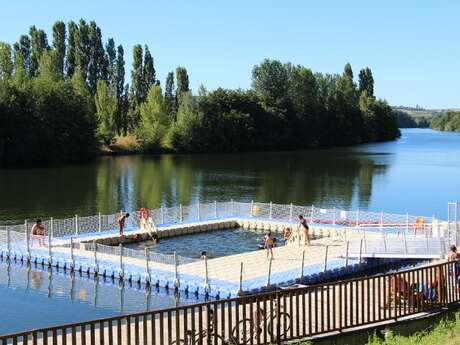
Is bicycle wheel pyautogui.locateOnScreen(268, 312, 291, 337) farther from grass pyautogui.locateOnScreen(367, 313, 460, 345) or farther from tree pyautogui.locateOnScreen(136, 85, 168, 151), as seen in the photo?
tree pyautogui.locateOnScreen(136, 85, 168, 151)

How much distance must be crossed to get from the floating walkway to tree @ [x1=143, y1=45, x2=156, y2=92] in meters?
99.7

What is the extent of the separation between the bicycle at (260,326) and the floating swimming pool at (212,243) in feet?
64.2

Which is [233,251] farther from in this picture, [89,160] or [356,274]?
[89,160]

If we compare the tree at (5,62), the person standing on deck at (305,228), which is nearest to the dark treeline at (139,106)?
the tree at (5,62)

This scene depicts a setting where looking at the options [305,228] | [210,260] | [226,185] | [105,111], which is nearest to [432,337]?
[210,260]

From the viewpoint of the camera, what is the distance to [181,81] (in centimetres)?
14450

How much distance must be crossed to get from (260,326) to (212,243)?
23.8 m

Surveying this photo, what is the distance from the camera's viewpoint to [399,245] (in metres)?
29.4

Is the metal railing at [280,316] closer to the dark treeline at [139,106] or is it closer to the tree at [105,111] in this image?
the dark treeline at [139,106]

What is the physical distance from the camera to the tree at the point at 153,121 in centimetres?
13012

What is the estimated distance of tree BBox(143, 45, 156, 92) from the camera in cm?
14062

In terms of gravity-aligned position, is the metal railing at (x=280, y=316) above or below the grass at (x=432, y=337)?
above

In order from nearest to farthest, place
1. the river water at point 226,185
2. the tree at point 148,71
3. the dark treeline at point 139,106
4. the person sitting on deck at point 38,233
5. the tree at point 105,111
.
→ the person sitting on deck at point 38,233 < the river water at point 226,185 < the dark treeline at point 139,106 < the tree at point 105,111 < the tree at point 148,71

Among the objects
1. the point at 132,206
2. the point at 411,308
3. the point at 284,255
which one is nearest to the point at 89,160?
the point at 132,206
